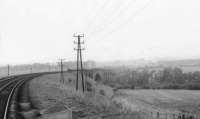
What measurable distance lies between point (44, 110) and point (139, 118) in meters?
6.45

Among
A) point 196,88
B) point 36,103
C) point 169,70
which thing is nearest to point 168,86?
point 196,88

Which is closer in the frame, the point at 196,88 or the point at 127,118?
the point at 127,118

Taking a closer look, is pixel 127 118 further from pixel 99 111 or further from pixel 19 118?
pixel 19 118

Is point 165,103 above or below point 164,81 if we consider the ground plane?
below

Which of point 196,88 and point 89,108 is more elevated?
point 89,108

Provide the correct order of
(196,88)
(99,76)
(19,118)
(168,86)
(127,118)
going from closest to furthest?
(127,118)
(19,118)
(196,88)
(168,86)
(99,76)

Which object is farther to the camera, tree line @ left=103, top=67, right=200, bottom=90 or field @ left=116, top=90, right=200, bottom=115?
tree line @ left=103, top=67, right=200, bottom=90

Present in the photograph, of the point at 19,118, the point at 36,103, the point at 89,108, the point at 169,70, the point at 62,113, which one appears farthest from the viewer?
the point at 169,70

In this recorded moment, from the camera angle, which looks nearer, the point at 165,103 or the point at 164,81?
the point at 165,103

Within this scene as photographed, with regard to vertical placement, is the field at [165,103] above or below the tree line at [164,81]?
below

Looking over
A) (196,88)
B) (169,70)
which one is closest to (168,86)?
(196,88)

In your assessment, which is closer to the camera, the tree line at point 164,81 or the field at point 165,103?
the field at point 165,103

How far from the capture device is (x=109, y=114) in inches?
438

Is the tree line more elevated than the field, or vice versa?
the tree line
